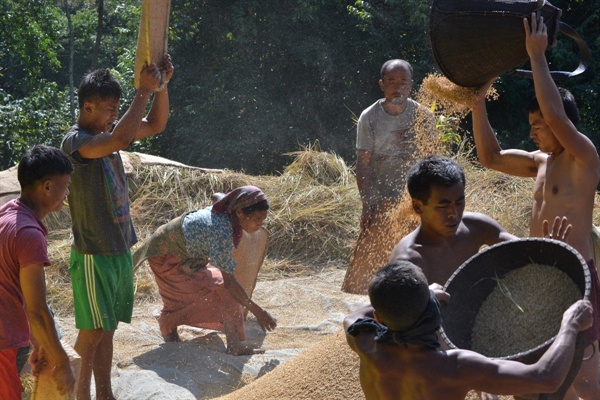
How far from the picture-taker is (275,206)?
9.09 meters

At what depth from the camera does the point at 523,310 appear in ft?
9.46

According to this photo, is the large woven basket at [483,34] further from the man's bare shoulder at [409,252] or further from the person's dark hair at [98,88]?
the person's dark hair at [98,88]

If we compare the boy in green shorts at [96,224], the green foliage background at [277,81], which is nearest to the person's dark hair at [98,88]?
the boy in green shorts at [96,224]

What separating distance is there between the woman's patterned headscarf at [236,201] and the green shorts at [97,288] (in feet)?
3.91

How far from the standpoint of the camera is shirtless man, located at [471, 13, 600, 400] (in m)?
3.45

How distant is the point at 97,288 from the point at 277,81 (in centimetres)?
916

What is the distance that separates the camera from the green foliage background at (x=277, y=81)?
40.0 feet

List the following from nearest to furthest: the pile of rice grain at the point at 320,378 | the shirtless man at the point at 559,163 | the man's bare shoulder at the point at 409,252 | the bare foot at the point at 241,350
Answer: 1. the man's bare shoulder at the point at 409,252
2. the shirtless man at the point at 559,163
3. the pile of rice grain at the point at 320,378
4. the bare foot at the point at 241,350

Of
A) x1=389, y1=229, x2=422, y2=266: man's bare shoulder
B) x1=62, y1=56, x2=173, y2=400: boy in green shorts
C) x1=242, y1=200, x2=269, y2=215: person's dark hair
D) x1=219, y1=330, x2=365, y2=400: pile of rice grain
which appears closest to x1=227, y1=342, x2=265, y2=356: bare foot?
x1=242, y1=200, x2=269, y2=215: person's dark hair

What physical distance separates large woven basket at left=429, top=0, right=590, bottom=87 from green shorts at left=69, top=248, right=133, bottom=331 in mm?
1834

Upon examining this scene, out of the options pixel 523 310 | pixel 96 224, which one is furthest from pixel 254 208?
pixel 523 310

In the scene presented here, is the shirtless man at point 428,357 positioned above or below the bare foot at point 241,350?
above

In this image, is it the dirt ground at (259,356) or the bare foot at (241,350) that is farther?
the bare foot at (241,350)

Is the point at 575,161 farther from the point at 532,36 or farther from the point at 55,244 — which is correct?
the point at 55,244
